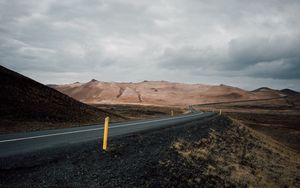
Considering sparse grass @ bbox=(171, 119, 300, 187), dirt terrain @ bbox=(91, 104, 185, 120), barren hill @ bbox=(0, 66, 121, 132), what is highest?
barren hill @ bbox=(0, 66, 121, 132)

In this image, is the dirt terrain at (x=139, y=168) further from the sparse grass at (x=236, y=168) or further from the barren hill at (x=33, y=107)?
the barren hill at (x=33, y=107)

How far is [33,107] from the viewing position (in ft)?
89.2

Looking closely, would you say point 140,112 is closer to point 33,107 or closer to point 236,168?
point 33,107

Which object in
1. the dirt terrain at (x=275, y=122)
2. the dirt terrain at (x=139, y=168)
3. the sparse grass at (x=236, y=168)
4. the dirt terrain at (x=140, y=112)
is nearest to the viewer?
the dirt terrain at (x=139, y=168)

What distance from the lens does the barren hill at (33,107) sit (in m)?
23.4

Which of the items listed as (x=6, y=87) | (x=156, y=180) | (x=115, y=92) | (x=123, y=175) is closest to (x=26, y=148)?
(x=123, y=175)

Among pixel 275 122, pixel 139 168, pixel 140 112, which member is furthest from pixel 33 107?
pixel 275 122

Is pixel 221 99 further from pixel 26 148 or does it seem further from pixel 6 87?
pixel 26 148

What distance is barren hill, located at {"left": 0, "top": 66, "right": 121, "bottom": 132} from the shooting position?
2337 centimetres

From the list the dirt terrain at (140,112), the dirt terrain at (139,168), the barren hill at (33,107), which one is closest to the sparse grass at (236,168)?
the dirt terrain at (139,168)

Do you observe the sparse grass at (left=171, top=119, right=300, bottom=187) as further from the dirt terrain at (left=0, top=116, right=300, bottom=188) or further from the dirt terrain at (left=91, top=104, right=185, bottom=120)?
the dirt terrain at (left=91, top=104, right=185, bottom=120)

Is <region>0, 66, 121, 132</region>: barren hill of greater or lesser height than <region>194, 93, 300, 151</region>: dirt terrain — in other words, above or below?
above

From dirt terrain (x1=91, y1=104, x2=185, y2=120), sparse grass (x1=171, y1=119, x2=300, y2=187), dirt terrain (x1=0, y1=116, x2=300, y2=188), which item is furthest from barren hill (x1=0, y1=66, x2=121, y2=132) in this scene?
sparse grass (x1=171, y1=119, x2=300, y2=187)

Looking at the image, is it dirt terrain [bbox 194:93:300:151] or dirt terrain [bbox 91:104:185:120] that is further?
dirt terrain [bbox 91:104:185:120]
